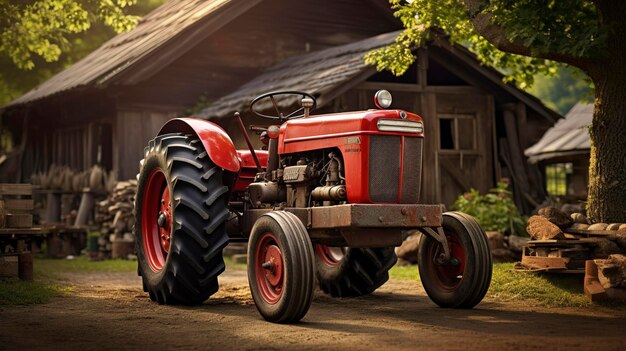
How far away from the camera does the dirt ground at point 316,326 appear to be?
5802 mm

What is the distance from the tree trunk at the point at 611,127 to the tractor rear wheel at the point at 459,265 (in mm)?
2487

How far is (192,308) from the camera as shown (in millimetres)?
8008

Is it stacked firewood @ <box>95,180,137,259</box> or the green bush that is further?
stacked firewood @ <box>95,180,137,259</box>

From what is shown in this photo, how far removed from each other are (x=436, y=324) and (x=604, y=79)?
4.30m

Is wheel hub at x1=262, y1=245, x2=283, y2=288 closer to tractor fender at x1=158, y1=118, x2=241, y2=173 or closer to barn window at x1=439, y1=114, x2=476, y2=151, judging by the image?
tractor fender at x1=158, y1=118, x2=241, y2=173

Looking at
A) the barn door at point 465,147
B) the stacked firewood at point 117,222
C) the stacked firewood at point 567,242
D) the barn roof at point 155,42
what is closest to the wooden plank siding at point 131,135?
the barn roof at point 155,42

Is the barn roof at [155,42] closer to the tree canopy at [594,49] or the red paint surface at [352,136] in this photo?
the tree canopy at [594,49]

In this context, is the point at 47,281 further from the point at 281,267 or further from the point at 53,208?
the point at 53,208

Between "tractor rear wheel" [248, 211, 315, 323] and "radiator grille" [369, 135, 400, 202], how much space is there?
75 centimetres

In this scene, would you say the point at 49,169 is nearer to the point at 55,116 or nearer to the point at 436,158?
the point at 55,116

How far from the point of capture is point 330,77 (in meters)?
15.2

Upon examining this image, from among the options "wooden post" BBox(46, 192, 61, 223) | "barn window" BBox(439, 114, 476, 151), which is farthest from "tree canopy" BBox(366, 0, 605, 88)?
"wooden post" BBox(46, 192, 61, 223)

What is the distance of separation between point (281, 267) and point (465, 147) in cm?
1050

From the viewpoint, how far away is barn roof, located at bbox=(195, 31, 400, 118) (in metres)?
14.8
